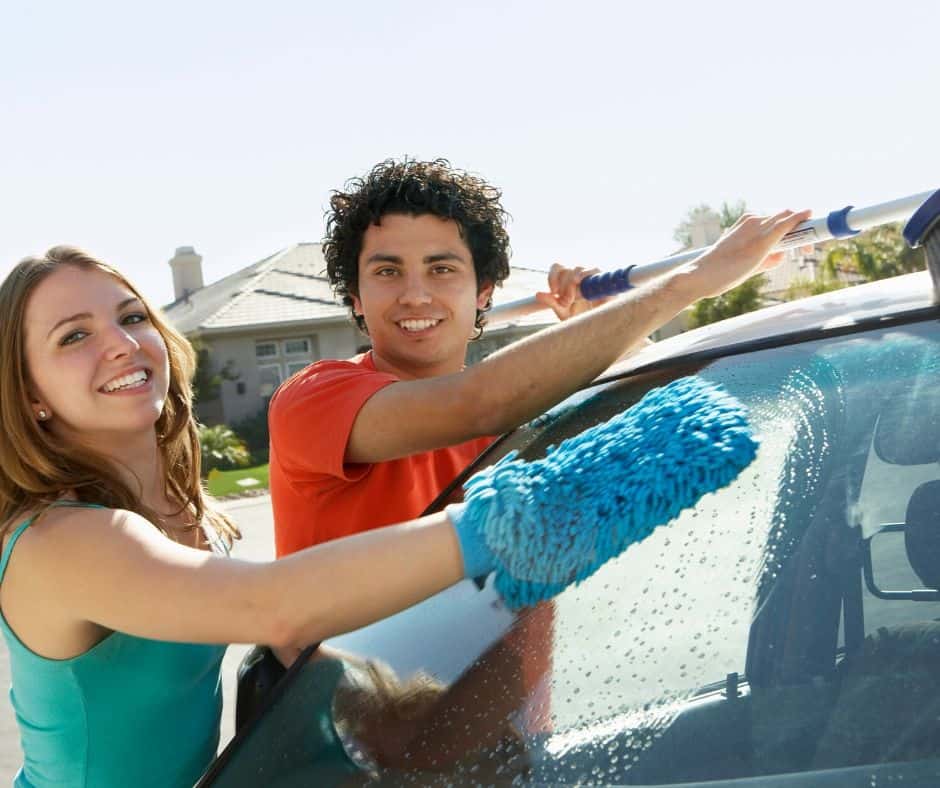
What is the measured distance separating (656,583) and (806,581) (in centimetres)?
18

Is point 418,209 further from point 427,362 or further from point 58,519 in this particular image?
point 58,519

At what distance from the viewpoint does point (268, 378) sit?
A: 82.4 ft

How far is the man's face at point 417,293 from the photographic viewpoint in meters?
2.24

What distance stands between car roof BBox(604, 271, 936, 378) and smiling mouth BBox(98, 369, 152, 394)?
0.76 metres

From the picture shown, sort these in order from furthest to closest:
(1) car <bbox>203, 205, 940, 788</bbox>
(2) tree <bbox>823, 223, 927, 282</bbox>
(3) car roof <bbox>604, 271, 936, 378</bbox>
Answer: (2) tree <bbox>823, 223, 927, 282</bbox> → (3) car roof <bbox>604, 271, 936, 378</bbox> → (1) car <bbox>203, 205, 940, 788</bbox>

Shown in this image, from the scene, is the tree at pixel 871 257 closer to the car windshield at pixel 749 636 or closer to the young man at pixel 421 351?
the young man at pixel 421 351

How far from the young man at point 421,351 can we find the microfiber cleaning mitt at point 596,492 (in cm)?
45

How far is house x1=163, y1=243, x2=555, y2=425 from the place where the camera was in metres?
24.2

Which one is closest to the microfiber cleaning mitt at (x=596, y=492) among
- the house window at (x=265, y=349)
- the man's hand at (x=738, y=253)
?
the man's hand at (x=738, y=253)

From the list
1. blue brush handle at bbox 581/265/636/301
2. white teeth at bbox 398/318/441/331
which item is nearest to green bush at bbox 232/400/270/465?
blue brush handle at bbox 581/265/636/301

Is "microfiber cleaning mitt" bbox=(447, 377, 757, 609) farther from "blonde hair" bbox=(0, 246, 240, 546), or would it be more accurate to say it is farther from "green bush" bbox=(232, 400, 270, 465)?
"green bush" bbox=(232, 400, 270, 465)

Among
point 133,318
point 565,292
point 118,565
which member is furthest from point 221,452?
point 118,565

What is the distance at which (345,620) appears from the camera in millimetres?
1355

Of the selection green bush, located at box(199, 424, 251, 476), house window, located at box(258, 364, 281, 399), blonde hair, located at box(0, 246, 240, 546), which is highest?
blonde hair, located at box(0, 246, 240, 546)
